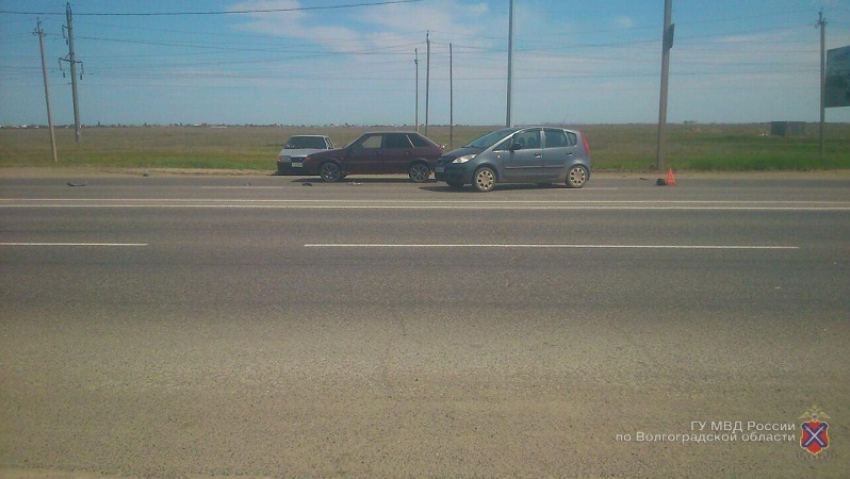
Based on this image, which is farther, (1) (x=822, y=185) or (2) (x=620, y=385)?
(1) (x=822, y=185)

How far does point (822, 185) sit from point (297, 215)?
16.4 m

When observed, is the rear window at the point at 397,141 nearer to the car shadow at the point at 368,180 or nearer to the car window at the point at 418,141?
the car window at the point at 418,141

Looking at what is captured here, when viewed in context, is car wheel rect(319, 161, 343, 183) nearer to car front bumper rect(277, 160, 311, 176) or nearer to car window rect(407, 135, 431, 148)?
car window rect(407, 135, 431, 148)

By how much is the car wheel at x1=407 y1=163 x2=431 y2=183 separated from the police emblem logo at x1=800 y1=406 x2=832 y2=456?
670 inches

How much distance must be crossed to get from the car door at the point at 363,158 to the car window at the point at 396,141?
0.91 ft

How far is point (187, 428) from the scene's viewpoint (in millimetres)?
3965

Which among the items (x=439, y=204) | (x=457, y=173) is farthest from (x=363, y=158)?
(x=439, y=204)

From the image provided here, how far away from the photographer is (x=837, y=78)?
30.8 metres

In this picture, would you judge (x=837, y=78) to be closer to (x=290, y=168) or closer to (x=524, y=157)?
(x=524, y=157)

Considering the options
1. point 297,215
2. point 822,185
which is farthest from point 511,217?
point 822,185

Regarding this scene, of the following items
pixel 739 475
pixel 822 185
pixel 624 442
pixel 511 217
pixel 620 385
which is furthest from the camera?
pixel 822 185

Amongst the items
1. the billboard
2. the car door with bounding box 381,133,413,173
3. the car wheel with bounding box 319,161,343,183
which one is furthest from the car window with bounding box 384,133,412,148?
the billboard

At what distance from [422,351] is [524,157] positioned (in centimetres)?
1279

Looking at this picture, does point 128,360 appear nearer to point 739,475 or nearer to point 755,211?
point 739,475
